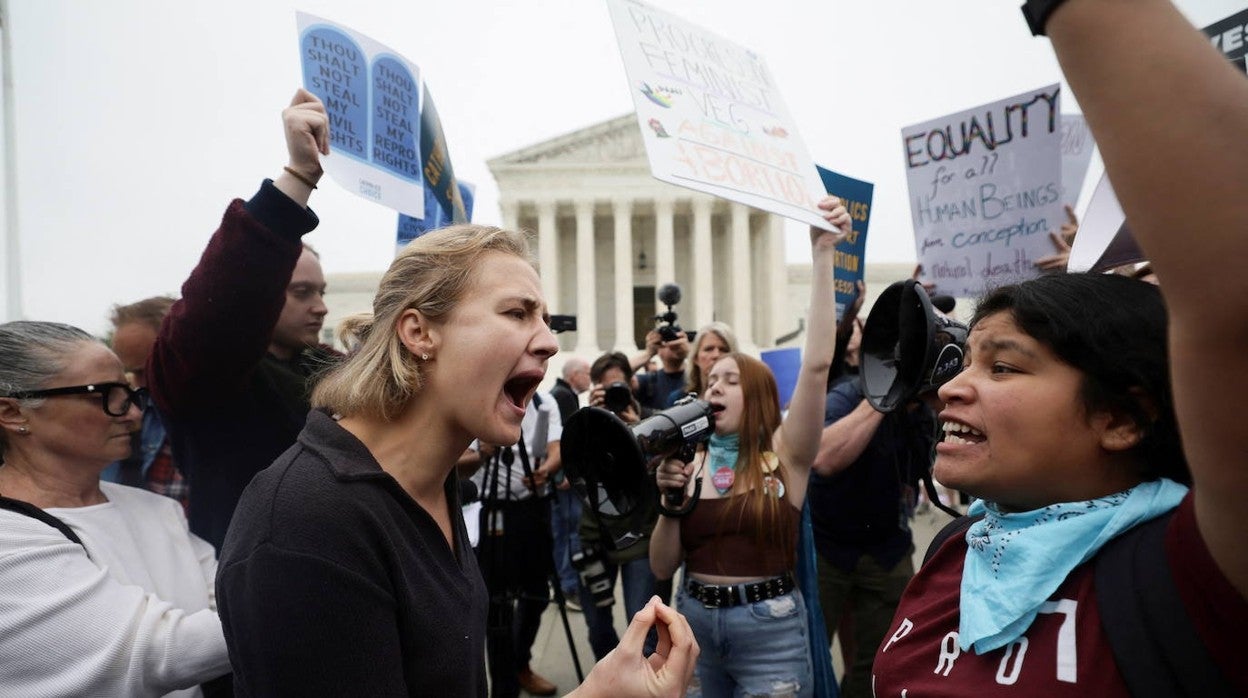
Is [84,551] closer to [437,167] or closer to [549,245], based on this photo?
[437,167]

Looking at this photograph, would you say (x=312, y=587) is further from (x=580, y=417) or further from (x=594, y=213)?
(x=594, y=213)

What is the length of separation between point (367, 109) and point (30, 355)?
167cm

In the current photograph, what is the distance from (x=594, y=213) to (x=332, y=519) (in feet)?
111

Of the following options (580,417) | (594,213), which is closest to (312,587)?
(580,417)

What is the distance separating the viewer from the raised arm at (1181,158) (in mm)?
484

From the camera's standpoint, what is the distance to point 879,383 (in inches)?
81.7

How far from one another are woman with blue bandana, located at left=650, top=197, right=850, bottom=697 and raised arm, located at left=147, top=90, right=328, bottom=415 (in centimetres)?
139

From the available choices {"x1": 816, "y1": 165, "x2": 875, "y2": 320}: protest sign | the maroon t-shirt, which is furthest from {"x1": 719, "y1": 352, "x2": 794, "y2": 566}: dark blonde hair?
the maroon t-shirt

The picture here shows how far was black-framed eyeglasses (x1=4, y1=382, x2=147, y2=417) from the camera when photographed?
1.87 meters

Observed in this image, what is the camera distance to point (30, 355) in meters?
1.89

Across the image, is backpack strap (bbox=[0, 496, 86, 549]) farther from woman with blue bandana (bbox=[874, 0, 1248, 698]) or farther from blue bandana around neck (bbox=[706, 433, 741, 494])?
blue bandana around neck (bbox=[706, 433, 741, 494])

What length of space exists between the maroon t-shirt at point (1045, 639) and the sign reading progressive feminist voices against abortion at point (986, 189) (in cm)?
267

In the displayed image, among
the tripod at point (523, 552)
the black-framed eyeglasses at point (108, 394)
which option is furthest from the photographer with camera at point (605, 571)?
the black-framed eyeglasses at point (108, 394)

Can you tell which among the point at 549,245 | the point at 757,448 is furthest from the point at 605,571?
the point at 549,245
